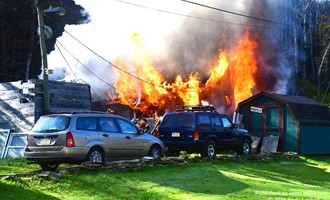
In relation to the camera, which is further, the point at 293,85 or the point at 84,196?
the point at 293,85

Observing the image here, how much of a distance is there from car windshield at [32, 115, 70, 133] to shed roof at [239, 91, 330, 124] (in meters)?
14.4

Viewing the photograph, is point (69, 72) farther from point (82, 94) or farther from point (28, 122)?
point (28, 122)

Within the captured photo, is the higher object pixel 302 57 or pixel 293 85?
pixel 302 57

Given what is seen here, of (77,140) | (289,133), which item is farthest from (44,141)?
(289,133)

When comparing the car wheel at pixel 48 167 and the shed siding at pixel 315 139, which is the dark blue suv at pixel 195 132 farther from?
the shed siding at pixel 315 139

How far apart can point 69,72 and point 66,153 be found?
1843cm

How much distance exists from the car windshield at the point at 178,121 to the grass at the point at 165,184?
6.88 ft

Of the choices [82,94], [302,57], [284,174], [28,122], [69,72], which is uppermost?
[302,57]

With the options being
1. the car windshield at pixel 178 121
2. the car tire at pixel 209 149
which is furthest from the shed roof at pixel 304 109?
the car windshield at pixel 178 121

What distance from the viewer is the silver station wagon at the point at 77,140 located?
12.1 metres

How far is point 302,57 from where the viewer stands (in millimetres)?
45125

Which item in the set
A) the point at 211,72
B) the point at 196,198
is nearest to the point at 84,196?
the point at 196,198

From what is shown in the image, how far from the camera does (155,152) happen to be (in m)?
15.1

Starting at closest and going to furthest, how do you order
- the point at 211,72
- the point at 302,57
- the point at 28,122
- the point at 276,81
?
the point at 28,122 < the point at 211,72 < the point at 276,81 < the point at 302,57
